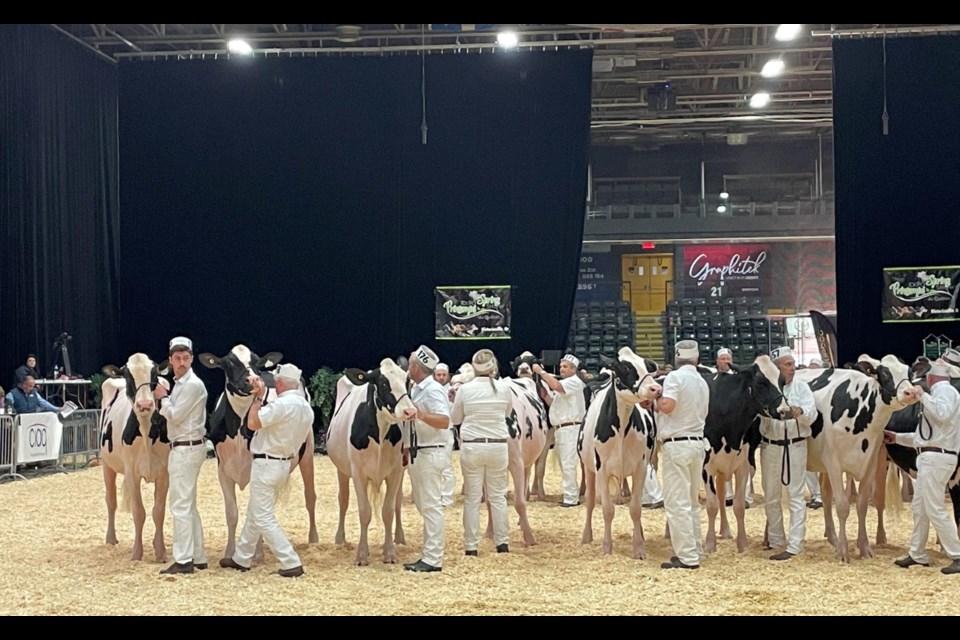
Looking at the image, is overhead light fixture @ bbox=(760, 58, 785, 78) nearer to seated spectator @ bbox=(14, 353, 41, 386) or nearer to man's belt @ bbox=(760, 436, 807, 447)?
seated spectator @ bbox=(14, 353, 41, 386)

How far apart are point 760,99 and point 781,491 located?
63.6ft

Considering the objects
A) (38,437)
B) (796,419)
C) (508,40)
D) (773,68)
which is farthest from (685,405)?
(773,68)

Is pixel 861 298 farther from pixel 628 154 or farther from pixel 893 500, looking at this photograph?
pixel 628 154

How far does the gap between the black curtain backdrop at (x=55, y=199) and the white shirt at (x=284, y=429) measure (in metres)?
10.9

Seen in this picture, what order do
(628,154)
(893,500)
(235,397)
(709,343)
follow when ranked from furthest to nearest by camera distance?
(628,154) < (709,343) < (893,500) < (235,397)

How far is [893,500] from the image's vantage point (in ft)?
28.0

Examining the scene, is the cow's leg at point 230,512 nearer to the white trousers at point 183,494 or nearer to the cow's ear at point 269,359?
the white trousers at point 183,494

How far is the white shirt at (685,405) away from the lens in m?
7.44

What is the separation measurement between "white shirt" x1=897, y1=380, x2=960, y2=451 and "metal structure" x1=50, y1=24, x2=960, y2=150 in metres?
10.7

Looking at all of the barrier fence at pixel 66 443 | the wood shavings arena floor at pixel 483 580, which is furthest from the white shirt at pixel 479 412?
the barrier fence at pixel 66 443

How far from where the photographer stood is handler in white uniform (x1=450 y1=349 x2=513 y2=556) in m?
7.93

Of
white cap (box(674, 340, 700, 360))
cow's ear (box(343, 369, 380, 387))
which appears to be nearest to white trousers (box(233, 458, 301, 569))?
cow's ear (box(343, 369, 380, 387))
